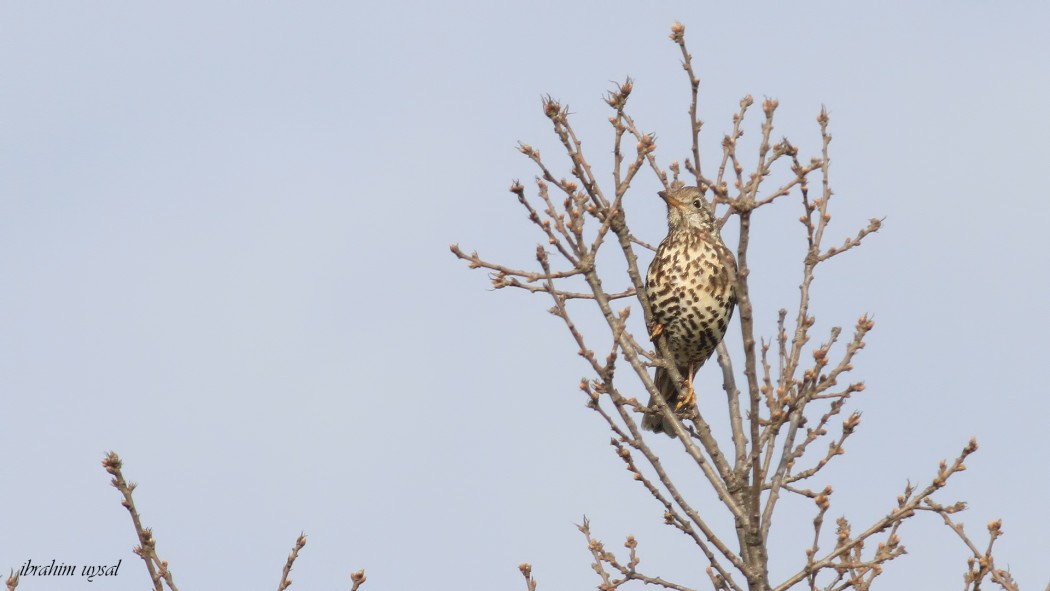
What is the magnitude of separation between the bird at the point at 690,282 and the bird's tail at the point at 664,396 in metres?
0.19

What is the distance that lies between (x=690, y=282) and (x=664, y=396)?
1.00 m

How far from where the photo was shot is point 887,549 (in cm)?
643

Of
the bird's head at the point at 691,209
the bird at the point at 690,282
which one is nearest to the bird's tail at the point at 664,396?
the bird at the point at 690,282

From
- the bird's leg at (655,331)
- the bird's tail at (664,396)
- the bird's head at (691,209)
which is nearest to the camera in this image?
the bird's leg at (655,331)

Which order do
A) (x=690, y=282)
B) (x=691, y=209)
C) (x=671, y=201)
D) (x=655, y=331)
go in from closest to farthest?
(x=655, y=331) < (x=690, y=282) < (x=671, y=201) < (x=691, y=209)

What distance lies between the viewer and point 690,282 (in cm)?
916

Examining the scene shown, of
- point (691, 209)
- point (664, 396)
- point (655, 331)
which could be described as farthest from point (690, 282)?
point (655, 331)

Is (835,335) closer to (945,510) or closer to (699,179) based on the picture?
(945,510)

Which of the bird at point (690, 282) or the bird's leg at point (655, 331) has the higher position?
the bird at point (690, 282)

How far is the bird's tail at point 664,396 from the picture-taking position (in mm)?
9617

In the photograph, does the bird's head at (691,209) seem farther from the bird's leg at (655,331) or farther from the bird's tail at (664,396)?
the bird's leg at (655,331)

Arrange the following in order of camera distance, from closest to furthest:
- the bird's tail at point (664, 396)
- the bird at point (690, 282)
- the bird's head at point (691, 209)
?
1. the bird at point (690, 282)
2. the bird's head at point (691, 209)
3. the bird's tail at point (664, 396)

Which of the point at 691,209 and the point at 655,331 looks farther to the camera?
the point at 691,209

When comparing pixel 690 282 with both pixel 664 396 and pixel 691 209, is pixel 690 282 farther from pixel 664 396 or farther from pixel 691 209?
pixel 664 396
